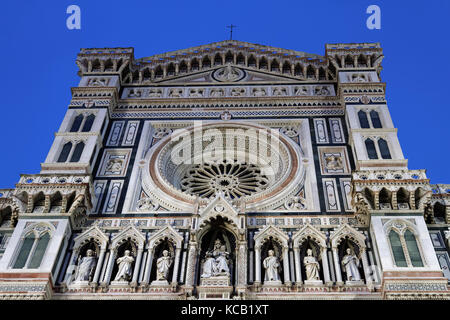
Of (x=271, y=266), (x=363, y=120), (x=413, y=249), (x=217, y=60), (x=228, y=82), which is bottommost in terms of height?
(x=271, y=266)

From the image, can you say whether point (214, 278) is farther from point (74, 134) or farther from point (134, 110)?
point (134, 110)

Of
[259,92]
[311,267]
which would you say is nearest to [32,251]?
[311,267]

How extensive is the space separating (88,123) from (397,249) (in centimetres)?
908

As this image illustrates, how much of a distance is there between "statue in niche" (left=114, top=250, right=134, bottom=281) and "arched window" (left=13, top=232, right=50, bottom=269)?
1587 mm

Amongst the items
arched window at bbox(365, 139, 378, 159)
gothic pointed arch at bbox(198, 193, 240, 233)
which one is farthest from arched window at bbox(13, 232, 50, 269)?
arched window at bbox(365, 139, 378, 159)

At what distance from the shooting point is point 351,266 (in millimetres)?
13273

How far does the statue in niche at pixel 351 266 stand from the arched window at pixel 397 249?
79cm

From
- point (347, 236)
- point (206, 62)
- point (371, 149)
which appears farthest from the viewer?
point (206, 62)

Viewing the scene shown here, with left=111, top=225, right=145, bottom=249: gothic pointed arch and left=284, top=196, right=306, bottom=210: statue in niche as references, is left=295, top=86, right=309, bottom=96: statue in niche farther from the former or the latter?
left=111, top=225, right=145, bottom=249: gothic pointed arch

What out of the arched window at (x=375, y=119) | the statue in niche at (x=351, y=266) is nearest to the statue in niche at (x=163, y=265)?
the statue in niche at (x=351, y=266)

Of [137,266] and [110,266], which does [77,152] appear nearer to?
[110,266]

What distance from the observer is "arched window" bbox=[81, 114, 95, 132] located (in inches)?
696

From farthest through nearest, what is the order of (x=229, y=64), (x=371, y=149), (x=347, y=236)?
1. (x=229, y=64)
2. (x=371, y=149)
3. (x=347, y=236)
